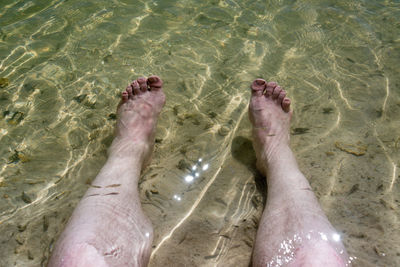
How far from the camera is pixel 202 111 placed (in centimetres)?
331

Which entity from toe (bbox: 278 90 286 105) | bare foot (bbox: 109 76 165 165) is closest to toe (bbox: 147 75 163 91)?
bare foot (bbox: 109 76 165 165)

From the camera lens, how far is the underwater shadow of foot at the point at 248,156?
2.71 m

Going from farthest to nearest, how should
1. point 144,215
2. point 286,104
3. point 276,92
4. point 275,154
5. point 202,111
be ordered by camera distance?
point 202,111 < point 276,92 < point 286,104 < point 275,154 < point 144,215

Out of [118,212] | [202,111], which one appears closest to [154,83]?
[202,111]

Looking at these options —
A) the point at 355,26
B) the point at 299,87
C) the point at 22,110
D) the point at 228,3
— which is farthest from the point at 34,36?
the point at 355,26

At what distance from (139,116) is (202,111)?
625 millimetres

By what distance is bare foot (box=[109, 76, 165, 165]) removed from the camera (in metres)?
2.84

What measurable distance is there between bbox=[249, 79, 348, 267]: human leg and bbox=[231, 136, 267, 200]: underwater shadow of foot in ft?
0.25

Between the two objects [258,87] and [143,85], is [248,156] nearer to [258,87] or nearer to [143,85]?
[258,87]

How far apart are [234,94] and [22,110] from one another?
2.08 m

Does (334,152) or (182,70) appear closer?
(334,152)

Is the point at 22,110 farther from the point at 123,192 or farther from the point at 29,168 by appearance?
the point at 123,192

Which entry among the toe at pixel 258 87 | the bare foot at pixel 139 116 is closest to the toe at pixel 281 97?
the toe at pixel 258 87

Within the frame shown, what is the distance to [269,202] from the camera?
238 cm
